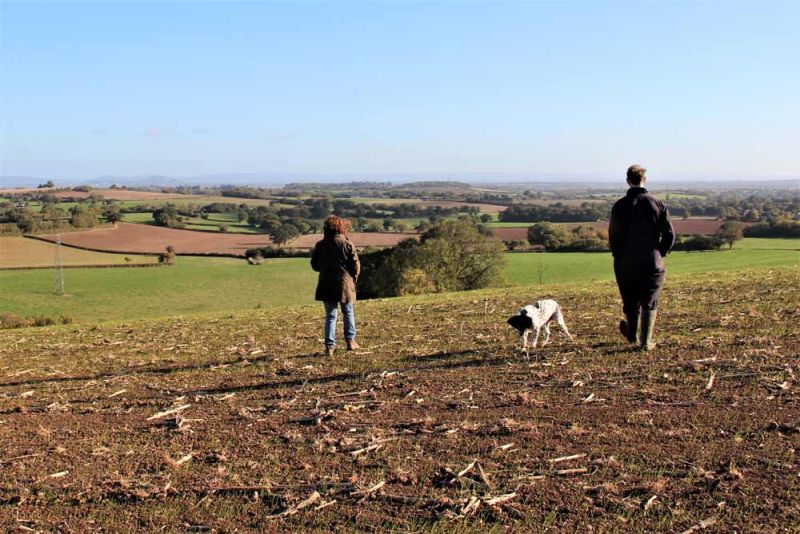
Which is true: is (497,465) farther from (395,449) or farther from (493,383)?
(493,383)

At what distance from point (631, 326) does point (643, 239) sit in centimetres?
145

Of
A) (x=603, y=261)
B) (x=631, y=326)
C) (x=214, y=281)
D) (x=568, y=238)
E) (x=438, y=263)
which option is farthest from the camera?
(x=568, y=238)

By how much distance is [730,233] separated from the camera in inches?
2694

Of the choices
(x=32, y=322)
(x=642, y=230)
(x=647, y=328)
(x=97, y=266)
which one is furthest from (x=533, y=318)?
(x=97, y=266)

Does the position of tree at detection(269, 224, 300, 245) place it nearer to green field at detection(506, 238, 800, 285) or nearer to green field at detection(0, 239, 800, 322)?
green field at detection(0, 239, 800, 322)

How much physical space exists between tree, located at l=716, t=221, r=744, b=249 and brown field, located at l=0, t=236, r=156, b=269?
202 feet

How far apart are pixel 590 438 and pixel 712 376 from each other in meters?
2.73

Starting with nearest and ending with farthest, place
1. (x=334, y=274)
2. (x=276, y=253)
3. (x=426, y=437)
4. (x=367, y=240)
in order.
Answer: (x=426, y=437) → (x=334, y=274) → (x=367, y=240) → (x=276, y=253)

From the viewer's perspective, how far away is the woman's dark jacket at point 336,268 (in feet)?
35.2

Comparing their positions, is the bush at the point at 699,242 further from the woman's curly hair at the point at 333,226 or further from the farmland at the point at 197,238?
the woman's curly hair at the point at 333,226

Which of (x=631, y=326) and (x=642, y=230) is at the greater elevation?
(x=642, y=230)

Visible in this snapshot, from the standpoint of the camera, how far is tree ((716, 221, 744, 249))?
6825 centimetres

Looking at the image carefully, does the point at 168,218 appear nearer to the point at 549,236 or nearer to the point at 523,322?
the point at 549,236

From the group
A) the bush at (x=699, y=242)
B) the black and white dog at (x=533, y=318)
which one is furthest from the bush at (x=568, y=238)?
the black and white dog at (x=533, y=318)
